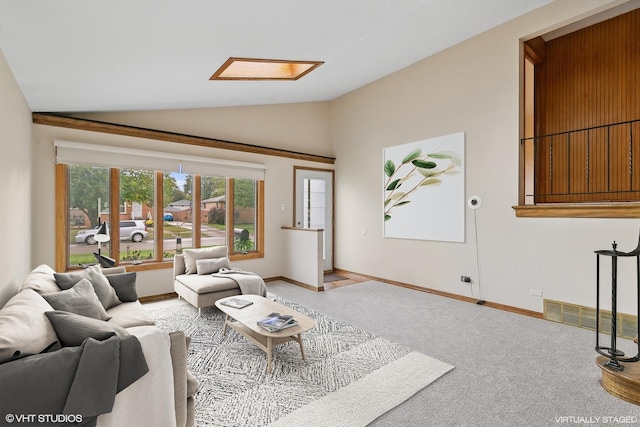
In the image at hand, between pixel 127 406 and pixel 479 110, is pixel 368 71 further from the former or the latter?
pixel 127 406

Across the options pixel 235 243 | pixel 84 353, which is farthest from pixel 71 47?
pixel 235 243

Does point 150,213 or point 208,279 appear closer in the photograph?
point 208,279

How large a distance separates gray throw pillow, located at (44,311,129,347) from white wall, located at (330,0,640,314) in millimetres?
4257

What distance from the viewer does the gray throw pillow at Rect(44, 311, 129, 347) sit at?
167 cm

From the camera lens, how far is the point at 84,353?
4.87 ft

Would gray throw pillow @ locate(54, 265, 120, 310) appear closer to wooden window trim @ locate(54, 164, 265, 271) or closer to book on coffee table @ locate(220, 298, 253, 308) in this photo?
book on coffee table @ locate(220, 298, 253, 308)

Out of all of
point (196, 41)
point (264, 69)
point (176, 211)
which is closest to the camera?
point (196, 41)

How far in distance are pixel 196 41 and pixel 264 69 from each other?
5.24ft

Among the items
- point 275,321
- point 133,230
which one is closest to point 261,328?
point 275,321

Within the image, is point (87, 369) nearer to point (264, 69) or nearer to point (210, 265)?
point (210, 265)

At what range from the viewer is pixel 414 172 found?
5.19 meters
